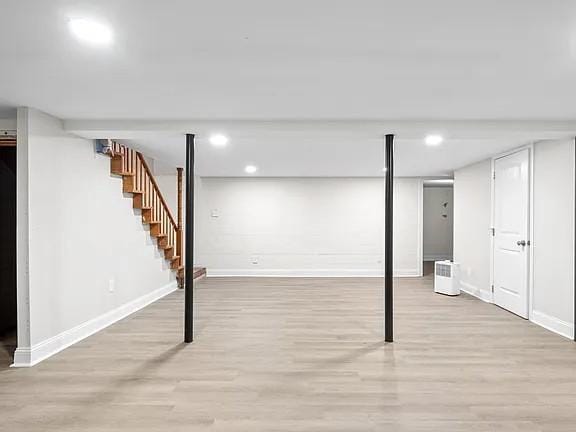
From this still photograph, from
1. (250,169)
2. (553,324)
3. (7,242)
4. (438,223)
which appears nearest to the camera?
(553,324)

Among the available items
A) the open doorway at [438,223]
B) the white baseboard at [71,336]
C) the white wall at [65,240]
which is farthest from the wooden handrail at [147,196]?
the open doorway at [438,223]

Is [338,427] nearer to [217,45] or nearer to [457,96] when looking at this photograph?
[217,45]

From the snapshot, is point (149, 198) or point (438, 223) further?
point (438, 223)

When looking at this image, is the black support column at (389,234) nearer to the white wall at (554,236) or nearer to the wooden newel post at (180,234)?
the white wall at (554,236)

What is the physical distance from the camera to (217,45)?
2146 millimetres

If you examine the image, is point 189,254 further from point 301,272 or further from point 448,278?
point 301,272

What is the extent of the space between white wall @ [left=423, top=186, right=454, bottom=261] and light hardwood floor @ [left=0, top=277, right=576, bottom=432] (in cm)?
662

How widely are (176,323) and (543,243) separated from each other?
14.4 ft

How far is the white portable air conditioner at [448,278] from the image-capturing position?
643cm

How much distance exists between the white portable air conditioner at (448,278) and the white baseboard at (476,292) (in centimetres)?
26

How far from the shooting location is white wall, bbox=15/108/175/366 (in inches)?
131

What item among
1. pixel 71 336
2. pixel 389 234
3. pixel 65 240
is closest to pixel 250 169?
pixel 389 234

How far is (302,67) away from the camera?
8.04 ft

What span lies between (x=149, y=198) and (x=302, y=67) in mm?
3879
